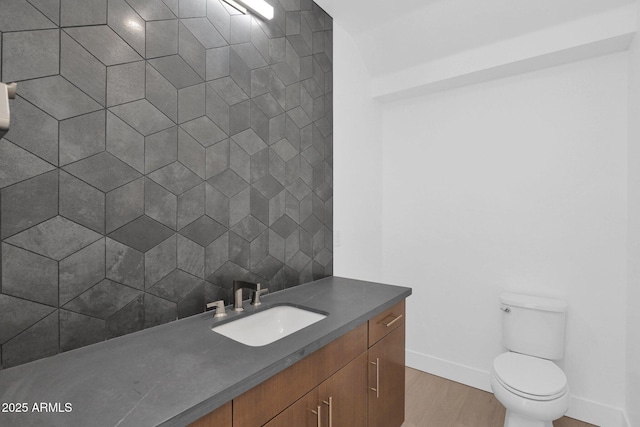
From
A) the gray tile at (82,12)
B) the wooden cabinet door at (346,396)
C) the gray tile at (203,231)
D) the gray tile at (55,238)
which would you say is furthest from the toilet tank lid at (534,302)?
the gray tile at (82,12)

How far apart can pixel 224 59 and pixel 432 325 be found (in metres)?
2.53

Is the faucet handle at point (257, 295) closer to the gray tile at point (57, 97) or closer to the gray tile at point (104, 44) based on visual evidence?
the gray tile at point (57, 97)

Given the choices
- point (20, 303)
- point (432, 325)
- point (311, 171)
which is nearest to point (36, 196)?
point (20, 303)

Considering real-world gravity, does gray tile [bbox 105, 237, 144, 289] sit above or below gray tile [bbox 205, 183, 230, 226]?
below

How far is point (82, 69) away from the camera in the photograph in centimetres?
105

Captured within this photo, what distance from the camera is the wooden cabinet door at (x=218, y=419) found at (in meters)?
0.76

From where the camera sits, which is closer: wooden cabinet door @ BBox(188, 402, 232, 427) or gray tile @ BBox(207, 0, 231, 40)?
wooden cabinet door @ BBox(188, 402, 232, 427)

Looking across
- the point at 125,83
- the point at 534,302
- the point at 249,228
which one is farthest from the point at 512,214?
the point at 125,83

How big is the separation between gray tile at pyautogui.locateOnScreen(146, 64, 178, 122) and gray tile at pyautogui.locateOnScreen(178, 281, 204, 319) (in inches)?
28.9

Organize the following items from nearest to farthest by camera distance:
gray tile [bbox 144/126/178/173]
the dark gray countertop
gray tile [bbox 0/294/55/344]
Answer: the dark gray countertop, gray tile [bbox 0/294/55/344], gray tile [bbox 144/126/178/173]

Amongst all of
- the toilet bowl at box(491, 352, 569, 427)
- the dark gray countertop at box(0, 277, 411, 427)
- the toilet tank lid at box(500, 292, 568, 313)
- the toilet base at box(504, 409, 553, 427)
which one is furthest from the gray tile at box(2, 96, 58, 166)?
the toilet tank lid at box(500, 292, 568, 313)

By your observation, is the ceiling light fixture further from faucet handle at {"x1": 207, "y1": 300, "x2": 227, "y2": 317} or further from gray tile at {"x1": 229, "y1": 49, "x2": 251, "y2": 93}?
faucet handle at {"x1": 207, "y1": 300, "x2": 227, "y2": 317}

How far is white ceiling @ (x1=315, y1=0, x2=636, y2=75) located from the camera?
1962 mm

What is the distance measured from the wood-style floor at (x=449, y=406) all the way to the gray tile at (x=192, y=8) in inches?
102
